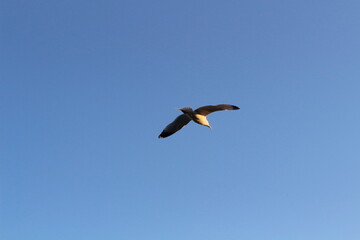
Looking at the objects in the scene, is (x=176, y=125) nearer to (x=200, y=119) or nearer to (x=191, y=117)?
(x=191, y=117)

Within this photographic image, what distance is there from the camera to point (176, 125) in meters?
28.9

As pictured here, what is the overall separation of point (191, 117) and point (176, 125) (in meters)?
2.19

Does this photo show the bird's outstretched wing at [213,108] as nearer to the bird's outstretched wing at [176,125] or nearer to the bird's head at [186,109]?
the bird's head at [186,109]

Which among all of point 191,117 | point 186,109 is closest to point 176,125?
point 191,117

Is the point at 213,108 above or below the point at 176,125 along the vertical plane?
below

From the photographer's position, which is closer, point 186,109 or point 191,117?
point 186,109

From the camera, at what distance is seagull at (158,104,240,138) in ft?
84.2

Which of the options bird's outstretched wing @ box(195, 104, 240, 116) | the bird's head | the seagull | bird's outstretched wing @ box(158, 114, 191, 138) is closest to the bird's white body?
the seagull

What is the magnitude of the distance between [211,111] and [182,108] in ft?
6.87

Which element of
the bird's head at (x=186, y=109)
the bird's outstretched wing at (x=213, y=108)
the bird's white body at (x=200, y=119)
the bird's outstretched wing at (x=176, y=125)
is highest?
the bird's outstretched wing at (x=176, y=125)

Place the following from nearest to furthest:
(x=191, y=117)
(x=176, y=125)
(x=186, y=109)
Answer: (x=186, y=109) < (x=191, y=117) < (x=176, y=125)

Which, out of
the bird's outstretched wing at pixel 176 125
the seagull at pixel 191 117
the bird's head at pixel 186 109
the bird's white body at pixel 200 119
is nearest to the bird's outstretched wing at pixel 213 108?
the seagull at pixel 191 117

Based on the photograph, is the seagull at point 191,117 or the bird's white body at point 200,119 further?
the bird's white body at point 200,119

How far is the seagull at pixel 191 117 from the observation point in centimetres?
2567
